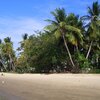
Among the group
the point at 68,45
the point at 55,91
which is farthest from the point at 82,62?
the point at 55,91

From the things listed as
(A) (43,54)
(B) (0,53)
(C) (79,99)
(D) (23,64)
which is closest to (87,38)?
(A) (43,54)

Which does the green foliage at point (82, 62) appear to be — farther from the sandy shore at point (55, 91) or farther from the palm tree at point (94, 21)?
the sandy shore at point (55, 91)

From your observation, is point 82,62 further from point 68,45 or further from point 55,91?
point 55,91

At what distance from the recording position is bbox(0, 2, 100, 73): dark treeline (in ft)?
140

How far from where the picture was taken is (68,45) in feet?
151

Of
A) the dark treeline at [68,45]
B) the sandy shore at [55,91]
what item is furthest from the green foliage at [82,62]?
the sandy shore at [55,91]

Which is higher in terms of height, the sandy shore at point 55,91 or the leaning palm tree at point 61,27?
the leaning palm tree at point 61,27

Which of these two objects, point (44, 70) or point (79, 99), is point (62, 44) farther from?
point (79, 99)

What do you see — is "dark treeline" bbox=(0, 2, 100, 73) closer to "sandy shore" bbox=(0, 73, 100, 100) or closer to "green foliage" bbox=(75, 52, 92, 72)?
"green foliage" bbox=(75, 52, 92, 72)

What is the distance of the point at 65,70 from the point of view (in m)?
47.3

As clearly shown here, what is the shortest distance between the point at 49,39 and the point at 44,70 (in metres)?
5.32

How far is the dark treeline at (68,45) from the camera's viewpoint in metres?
42.6

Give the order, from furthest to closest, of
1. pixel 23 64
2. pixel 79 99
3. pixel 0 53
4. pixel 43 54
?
1. pixel 0 53
2. pixel 23 64
3. pixel 43 54
4. pixel 79 99

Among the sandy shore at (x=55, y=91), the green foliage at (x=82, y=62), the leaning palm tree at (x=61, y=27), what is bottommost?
the sandy shore at (x=55, y=91)
